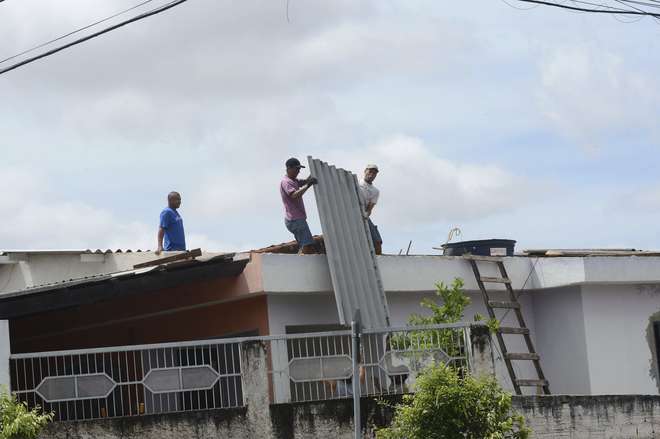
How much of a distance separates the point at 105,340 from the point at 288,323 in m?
3.03

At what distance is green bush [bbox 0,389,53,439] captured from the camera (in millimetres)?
12570

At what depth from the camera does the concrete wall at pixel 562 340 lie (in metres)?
19.3

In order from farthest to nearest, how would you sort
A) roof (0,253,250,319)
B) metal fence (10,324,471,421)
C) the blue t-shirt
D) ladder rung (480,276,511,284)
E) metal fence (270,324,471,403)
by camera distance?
ladder rung (480,276,511,284) → the blue t-shirt → metal fence (270,324,471,403) → roof (0,253,250,319) → metal fence (10,324,471,421)

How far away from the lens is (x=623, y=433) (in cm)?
1622

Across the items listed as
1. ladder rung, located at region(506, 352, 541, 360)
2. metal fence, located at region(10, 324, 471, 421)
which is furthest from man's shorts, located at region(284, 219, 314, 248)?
ladder rung, located at region(506, 352, 541, 360)

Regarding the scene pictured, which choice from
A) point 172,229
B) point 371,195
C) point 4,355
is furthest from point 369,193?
point 4,355

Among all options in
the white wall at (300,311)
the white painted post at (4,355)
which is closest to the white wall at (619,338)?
the white wall at (300,311)

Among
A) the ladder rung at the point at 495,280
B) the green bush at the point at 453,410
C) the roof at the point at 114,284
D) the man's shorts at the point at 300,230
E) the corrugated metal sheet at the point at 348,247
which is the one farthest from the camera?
the ladder rung at the point at 495,280

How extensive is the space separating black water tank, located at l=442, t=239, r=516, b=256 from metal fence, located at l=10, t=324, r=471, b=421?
11.9 ft

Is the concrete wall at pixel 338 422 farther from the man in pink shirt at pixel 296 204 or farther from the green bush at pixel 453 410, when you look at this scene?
the man in pink shirt at pixel 296 204

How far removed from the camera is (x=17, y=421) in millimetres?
12578

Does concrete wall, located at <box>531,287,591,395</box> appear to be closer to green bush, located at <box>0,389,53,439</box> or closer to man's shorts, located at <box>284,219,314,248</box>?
man's shorts, located at <box>284,219,314,248</box>

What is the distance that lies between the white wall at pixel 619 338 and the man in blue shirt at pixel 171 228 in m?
6.28

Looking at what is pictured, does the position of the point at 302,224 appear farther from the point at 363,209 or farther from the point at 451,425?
the point at 451,425
